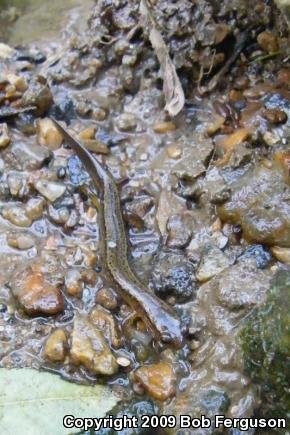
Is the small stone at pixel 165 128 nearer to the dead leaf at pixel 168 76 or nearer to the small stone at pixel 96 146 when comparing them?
the dead leaf at pixel 168 76

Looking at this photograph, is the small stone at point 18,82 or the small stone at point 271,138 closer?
the small stone at point 271,138

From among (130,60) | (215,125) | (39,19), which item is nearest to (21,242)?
(215,125)

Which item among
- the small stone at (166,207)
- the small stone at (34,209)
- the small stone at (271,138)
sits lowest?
the small stone at (166,207)

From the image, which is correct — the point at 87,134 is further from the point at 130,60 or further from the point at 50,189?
the point at 130,60

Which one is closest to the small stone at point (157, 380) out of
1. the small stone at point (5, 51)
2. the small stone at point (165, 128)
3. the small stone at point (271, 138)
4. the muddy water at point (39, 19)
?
the small stone at point (271, 138)

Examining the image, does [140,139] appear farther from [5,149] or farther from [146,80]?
[5,149]

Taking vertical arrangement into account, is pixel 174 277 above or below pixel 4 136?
below

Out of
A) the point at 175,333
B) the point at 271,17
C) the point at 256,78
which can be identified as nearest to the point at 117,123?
the point at 256,78
